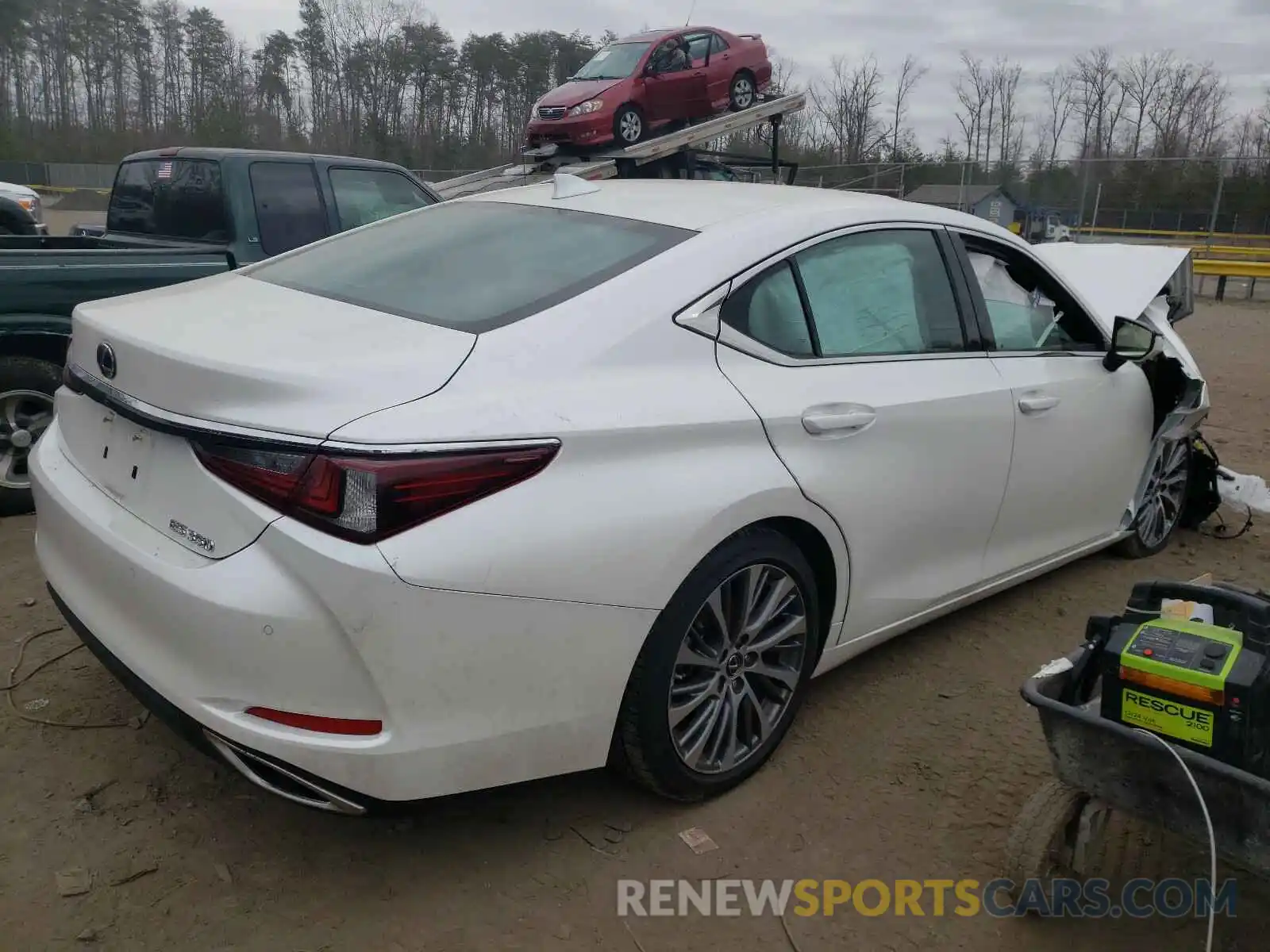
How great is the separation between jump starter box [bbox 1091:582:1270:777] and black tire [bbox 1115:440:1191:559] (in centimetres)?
219

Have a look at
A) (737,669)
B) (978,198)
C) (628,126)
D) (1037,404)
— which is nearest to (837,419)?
(737,669)

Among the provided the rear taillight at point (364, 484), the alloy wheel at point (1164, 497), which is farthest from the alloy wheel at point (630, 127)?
the rear taillight at point (364, 484)

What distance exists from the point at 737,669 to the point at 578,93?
1317cm

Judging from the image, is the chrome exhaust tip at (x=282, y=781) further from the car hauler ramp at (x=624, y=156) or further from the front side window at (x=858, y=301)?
the car hauler ramp at (x=624, y=156)

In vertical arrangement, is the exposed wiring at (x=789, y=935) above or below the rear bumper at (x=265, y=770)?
below

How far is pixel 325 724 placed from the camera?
2000 millimetres

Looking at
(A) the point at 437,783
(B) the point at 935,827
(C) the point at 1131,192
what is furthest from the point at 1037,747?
(C) the point at 1131,192

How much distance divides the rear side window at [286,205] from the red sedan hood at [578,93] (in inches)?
344

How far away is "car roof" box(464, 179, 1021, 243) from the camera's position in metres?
2.86

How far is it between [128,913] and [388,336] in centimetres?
143

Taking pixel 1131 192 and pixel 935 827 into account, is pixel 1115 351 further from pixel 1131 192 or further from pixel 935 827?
pixel 1131 192

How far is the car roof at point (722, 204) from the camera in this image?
2859mm

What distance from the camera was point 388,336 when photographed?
7.50 ft

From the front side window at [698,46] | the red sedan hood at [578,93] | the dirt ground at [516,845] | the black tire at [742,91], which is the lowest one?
the dirt ground at [516,845]
